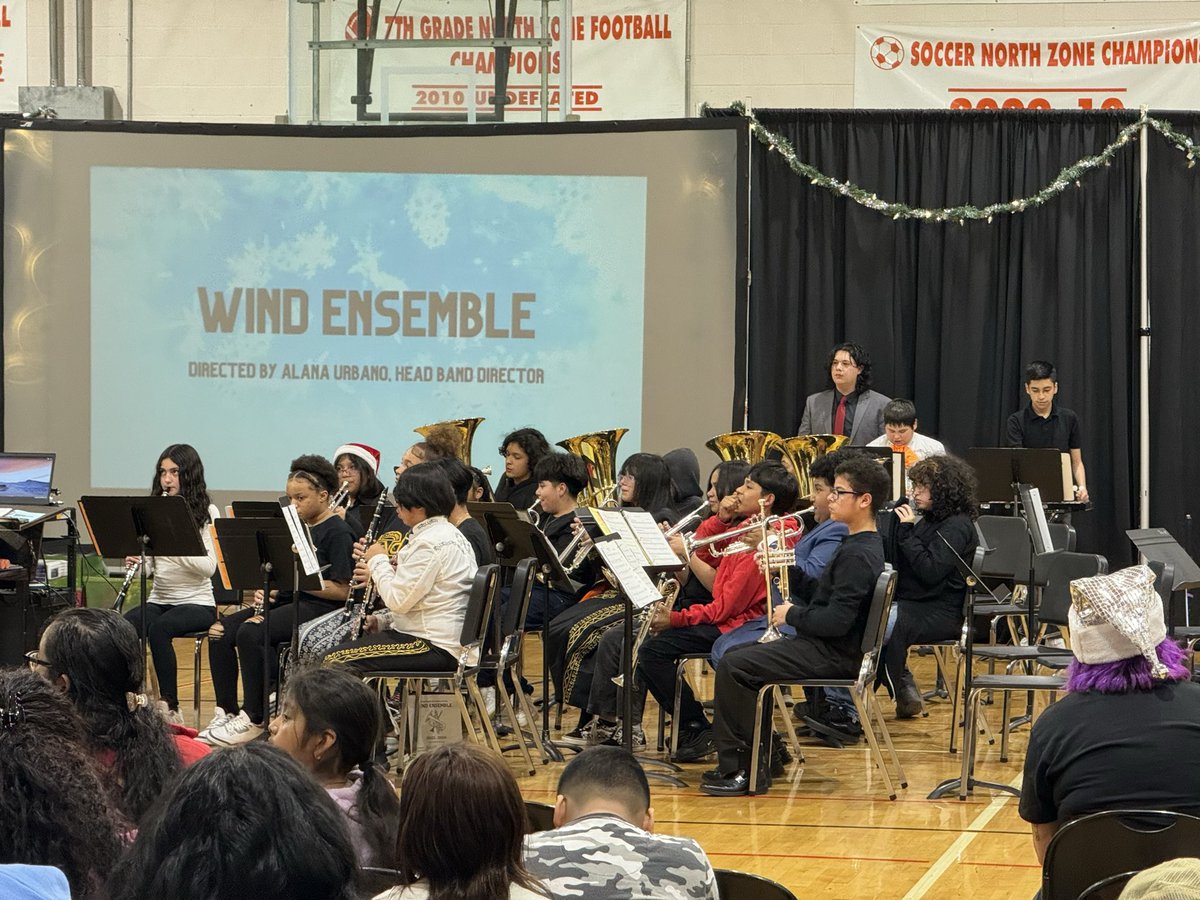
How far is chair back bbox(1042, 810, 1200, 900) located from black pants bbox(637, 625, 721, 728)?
131 inches

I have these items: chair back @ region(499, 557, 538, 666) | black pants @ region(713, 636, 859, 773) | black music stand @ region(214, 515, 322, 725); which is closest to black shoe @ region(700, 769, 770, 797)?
black pants @ region(713, 636, 859, 773)

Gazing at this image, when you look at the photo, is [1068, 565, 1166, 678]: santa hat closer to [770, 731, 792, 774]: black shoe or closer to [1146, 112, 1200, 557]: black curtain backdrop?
[770, 731, 792, 774]: black shoe

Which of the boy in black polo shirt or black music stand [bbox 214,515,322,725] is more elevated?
the boy in black polo shirt

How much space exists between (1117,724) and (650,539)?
265 centimetres

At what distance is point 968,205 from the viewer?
1016cm

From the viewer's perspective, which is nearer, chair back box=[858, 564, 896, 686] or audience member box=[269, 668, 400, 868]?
audience member box=[269, 668, 400, 868]

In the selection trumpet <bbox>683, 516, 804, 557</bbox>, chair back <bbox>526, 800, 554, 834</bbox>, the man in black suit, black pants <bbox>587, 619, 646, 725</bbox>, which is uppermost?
the man in black suit

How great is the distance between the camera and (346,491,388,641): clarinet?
623 cm

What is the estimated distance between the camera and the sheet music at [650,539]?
566 centimetres

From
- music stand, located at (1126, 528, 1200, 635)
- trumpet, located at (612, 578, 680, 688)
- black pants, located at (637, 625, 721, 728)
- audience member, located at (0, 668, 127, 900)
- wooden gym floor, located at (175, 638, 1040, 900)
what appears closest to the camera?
audience member, located at (0, 668, 127, 900)

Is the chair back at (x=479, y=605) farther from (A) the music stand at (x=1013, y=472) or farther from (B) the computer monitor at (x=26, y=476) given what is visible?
(A) the music stand at (x=1013, y=472)

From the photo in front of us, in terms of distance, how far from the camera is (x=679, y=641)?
20.7 feet

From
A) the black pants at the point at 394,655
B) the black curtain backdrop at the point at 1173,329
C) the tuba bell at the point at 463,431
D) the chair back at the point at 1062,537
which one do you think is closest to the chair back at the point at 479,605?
the black pants at the point at 394,655

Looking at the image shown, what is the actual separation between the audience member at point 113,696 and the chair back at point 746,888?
1.07 metres
